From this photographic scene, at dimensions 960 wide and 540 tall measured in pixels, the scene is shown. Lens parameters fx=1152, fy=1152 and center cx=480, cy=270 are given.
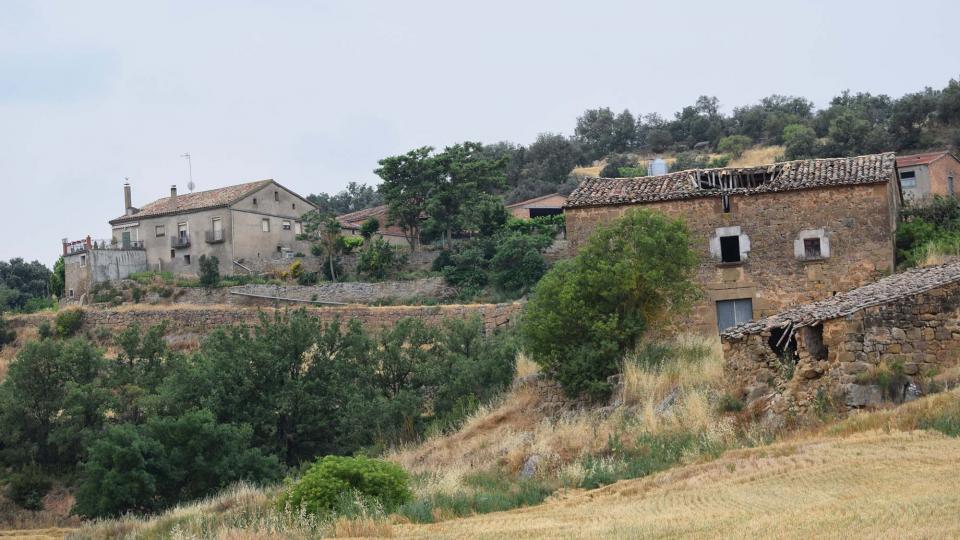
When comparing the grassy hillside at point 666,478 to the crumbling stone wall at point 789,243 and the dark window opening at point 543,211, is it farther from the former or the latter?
the dark window opening at point 543,211

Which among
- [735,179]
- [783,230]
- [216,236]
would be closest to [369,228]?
[216,236]

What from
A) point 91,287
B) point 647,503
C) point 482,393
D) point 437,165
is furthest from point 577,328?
point 91,287

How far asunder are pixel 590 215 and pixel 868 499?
53.8ft

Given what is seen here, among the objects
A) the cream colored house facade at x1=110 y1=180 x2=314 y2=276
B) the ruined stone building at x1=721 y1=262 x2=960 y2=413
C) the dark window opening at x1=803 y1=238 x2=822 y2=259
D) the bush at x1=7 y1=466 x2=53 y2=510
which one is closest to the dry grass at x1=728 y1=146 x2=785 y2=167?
the cream colored house facade at x1=110 y1=180 x2=314 y2=276

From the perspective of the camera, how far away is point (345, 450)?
25391 millimetres

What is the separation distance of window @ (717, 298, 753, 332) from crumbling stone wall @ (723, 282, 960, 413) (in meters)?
8.98

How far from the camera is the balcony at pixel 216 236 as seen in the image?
51156mm

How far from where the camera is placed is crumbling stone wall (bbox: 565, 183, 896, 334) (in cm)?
2486

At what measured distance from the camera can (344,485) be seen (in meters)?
16.0

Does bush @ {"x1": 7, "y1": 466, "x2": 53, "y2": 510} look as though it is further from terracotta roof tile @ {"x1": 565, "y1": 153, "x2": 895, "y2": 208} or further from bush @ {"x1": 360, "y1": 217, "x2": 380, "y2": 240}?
bush @ {"x1": 360, "y1": 217, "x2": 380, "y2": 240}

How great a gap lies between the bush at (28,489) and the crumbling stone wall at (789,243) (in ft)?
55.4

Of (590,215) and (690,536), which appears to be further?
(590,215)

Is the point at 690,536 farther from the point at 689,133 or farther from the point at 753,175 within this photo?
the point at 689,133

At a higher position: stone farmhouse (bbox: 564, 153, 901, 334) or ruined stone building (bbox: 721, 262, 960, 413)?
stone farmhouse (bbox: 564, 153, 901, 334)
